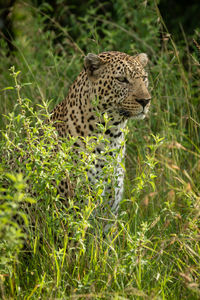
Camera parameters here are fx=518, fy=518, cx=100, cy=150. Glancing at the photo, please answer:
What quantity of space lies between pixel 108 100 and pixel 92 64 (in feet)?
1.26

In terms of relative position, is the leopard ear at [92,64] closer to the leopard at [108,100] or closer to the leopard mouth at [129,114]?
the leopard at [108,100]

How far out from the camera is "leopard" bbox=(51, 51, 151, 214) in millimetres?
4785

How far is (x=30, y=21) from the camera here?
855 cm

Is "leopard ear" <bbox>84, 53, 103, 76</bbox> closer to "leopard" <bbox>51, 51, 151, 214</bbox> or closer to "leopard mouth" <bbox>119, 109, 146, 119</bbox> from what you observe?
"leopard" <bbox>51, 51, 151, 214</bbox>

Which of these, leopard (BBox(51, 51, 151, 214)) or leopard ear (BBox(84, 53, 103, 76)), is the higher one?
leopard ear (BBox(84, 53, 103, 76))

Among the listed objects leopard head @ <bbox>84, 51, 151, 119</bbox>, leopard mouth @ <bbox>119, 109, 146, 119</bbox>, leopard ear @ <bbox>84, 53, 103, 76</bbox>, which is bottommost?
leopard mouth @ <bbox>119, 109, 146, 119</bbox>

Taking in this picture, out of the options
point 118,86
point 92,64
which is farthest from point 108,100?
point 92,64

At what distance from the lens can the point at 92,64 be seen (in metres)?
4.88

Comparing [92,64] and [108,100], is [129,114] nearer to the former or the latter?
[108,100]

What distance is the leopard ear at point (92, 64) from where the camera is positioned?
485cm

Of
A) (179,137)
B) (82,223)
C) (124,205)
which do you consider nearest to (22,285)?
(82,223)

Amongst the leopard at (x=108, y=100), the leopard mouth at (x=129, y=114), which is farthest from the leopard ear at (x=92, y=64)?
the leopard mouth at (x=129, y=114)

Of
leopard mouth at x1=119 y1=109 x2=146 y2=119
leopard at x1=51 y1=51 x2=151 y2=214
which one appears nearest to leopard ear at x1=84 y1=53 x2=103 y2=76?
leopard at x1=51 y1=51 x2=151 y2=214

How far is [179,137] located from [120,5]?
2786 mm
